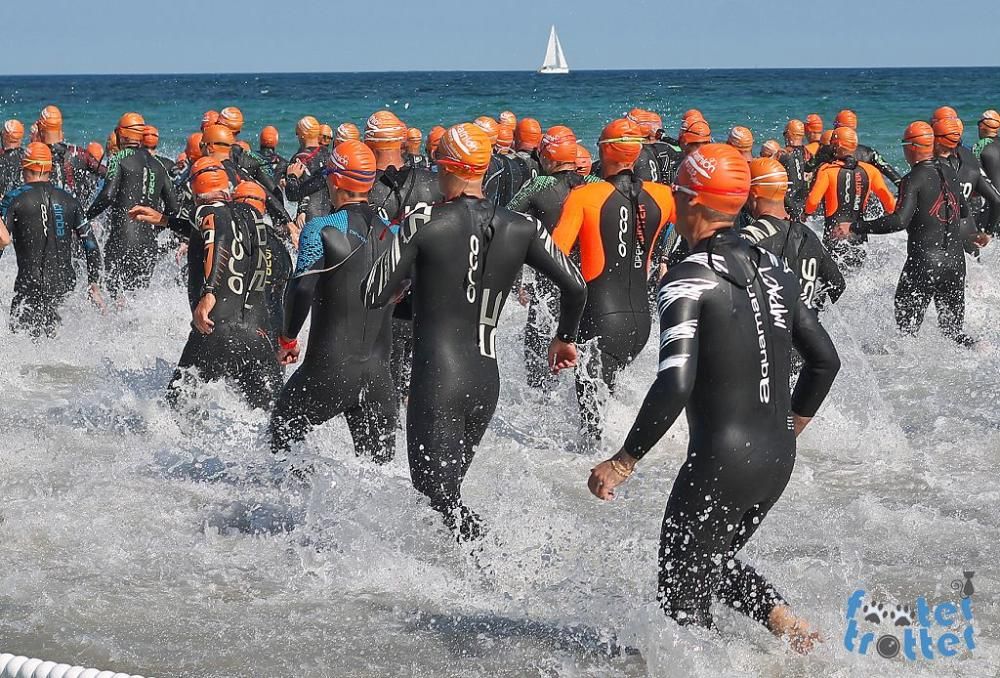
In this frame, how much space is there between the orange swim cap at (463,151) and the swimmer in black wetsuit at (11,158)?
25.9ft

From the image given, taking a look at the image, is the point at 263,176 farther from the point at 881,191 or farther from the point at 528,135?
the point at 881,191

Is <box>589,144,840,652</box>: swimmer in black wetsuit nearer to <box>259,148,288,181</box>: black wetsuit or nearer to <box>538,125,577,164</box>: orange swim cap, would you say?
<box>538,125,577,164</box>: orange swim cap

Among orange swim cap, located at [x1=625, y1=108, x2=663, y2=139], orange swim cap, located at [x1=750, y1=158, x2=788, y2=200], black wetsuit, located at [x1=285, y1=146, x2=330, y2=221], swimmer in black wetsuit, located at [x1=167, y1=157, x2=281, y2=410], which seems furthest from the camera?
orange swim cap, located at [x1=625, y1=108, x2=663, y2=139]

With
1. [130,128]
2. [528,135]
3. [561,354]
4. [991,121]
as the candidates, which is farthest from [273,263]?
[991,121]

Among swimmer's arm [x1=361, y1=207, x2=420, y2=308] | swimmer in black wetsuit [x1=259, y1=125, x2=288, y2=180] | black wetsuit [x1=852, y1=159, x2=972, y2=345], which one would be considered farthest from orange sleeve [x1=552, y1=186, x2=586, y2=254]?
swimmer in black wetsuit [x1=259, y1=125, x2=288, y2=180]

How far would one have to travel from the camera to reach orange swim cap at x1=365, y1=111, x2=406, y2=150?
6.88m

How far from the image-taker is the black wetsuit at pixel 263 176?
10.1m

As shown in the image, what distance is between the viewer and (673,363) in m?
A: 3.76

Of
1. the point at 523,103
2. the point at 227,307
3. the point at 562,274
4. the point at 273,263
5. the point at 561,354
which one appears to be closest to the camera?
the point at 562,274

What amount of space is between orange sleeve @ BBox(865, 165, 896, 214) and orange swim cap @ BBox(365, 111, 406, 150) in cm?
425

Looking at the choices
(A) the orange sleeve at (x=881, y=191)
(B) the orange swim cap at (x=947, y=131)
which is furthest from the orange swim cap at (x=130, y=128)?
(B) the orange swim cap at (x=947, y=131)

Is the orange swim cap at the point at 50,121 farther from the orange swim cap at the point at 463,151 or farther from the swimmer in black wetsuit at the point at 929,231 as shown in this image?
the orange swim cap at the point at 463,151

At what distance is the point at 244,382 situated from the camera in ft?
23.6

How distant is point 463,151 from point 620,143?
80.9 inches
